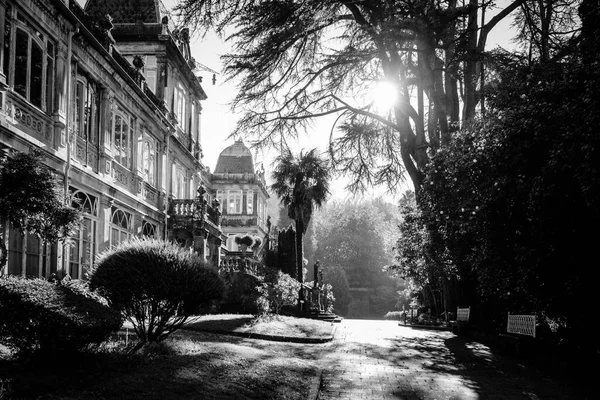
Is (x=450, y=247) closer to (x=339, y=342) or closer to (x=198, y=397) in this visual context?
(x=339, y=342)

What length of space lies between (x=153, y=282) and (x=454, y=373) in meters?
5.93

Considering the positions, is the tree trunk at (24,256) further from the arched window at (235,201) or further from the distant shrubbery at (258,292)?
the arched window at (235,201)

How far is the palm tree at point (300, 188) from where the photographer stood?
38.1m

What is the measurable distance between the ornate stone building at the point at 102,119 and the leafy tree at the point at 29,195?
195 cm

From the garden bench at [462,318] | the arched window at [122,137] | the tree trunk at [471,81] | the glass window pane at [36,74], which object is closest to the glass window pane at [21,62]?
the glass window pane at [36,74]

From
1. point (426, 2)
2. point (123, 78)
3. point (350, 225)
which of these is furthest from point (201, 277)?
point (350, 225)

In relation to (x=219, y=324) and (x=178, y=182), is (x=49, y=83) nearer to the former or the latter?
(x=219, y=324)

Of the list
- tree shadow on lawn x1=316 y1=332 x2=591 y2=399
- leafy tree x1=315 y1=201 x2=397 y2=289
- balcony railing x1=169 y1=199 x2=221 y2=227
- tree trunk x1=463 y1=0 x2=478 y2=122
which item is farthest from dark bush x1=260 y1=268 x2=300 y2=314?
leafy tree x1=315 y1=201 x2=397 y2=289

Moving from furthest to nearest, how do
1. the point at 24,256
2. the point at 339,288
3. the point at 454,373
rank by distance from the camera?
the point at 339,288 → the point at 24,256 → the point at 454,373

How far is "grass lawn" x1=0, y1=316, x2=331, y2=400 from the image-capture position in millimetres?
6473

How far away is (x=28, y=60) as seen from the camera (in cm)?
1498

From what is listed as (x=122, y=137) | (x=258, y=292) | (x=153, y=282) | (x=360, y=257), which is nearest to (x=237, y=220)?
(x=360, y=257)

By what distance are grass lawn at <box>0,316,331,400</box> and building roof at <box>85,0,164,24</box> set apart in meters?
22.5

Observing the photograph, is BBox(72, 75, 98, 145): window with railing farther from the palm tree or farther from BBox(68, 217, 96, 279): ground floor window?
the palm tree
